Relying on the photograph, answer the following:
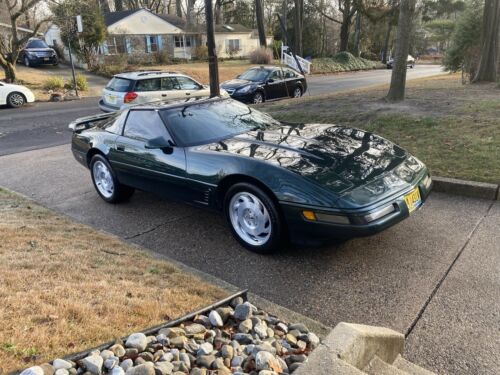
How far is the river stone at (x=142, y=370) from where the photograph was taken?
2113mm

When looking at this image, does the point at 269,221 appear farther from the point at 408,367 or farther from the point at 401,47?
the point at 401,47

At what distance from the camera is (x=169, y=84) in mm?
13398

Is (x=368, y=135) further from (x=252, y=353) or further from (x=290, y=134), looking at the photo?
(x=252, y=353)

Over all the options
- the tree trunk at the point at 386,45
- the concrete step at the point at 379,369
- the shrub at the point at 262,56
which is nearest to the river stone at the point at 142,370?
the concrete step at the point at 379,369

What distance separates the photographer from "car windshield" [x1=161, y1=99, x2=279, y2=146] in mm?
4648

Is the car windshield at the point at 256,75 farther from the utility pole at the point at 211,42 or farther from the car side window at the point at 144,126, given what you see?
the car side window at the point at 144,126

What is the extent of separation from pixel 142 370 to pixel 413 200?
108 inches

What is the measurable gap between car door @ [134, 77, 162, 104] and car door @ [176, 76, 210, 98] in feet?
2.91

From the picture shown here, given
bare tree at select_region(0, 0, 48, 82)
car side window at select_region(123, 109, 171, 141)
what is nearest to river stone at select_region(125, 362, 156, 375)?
car side window at select_region(123, 109, 171, 141)

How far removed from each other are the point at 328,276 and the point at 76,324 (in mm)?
1966

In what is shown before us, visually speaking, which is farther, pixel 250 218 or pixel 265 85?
pixel 265 85

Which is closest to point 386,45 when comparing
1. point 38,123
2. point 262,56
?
point 262,56

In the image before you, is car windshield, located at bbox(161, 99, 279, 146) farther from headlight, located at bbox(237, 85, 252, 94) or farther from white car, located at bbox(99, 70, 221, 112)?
headlight, located at bbox(237, 85, 252, 94)

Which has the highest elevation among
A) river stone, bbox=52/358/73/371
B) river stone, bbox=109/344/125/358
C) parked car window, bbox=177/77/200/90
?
parked car window, bbox=177/77/200/90
